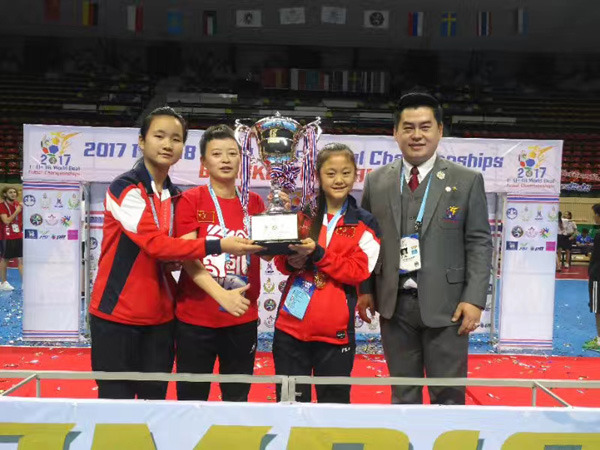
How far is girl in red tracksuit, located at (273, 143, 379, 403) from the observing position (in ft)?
6.61

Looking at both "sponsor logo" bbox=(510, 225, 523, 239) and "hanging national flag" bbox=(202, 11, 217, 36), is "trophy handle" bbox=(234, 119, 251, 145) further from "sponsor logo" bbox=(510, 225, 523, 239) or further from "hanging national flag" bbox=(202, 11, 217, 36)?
"hanging national flag" bbox=(202, 11, 217, 36)

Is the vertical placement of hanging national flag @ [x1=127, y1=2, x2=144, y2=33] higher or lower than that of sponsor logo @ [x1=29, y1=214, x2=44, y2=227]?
higher

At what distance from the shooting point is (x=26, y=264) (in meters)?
5.03

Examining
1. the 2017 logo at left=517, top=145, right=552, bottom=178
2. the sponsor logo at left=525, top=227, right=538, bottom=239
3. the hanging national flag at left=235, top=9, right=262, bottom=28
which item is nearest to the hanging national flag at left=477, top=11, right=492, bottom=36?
the hanging national flag at left=235, top=9, right=262, bottom=28

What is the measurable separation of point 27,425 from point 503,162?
4.66m

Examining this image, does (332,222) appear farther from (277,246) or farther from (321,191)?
(277,246)

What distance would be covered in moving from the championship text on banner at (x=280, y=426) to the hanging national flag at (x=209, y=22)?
1279 centimetres

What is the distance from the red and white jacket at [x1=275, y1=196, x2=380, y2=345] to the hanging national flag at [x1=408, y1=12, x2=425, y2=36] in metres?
12.0

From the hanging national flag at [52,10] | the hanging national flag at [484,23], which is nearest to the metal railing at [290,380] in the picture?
the hanging national flag at [484,23]

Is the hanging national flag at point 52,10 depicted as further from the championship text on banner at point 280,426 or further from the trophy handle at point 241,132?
the championship text on banner at point 280,426

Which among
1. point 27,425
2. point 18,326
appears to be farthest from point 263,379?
point 18,326

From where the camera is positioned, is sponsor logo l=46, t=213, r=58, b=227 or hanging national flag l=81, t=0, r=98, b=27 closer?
sponsor logo l=46, t=213, r=58, b=227

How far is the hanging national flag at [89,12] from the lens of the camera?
12680 mm

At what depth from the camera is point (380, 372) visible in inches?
176
